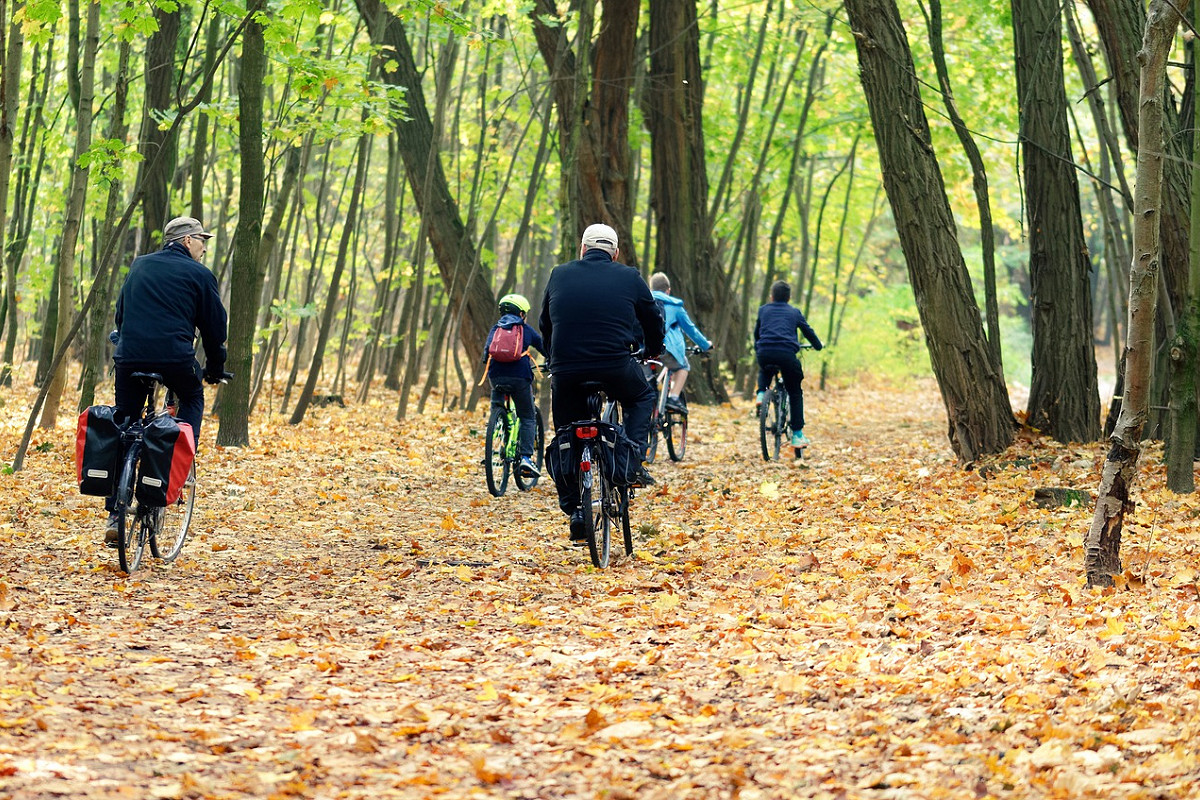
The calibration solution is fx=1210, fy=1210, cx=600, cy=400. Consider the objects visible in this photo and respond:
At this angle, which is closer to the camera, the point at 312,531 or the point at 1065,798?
the point at 1065,798

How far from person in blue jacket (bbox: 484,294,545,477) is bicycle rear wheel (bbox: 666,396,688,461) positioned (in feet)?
8.29

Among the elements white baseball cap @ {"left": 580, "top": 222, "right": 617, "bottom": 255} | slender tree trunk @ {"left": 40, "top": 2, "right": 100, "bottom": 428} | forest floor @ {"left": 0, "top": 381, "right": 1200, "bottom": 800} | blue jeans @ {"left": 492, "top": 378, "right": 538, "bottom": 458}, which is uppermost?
slender tree trunk @ {"left": 40, "top": 2, "right": 100, "bottom": 428}

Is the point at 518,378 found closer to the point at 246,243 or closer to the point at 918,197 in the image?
the point at 918,197

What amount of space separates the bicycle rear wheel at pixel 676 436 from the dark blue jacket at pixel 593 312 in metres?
5.82

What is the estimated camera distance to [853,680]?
4.79 m

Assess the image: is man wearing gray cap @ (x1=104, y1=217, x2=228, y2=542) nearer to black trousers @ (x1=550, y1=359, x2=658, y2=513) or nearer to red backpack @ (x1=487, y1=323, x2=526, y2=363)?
black trousers @ (x1=550, y1=359, x2=658, y2=513)

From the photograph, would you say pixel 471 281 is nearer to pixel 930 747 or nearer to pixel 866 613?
pixel 866 613

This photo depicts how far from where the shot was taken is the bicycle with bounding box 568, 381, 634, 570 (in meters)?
7.37

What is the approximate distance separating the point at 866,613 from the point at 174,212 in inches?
654

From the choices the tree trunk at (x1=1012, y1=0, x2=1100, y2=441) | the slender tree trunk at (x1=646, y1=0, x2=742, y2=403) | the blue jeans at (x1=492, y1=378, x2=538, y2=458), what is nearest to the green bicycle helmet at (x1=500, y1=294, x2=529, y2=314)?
the blue jeans at (x1=492, y1=378, x2=538, y2=458)

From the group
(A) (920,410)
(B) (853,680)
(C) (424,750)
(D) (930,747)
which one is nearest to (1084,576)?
(B) (853,680)

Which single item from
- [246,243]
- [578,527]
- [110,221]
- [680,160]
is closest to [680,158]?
[680,160]

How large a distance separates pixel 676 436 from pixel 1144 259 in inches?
321

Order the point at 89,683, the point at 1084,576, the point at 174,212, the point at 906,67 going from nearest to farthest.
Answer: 1. the point at 89,683
2. the point at 1084,576
3. the point at 906,67
4. the point at 174,212
